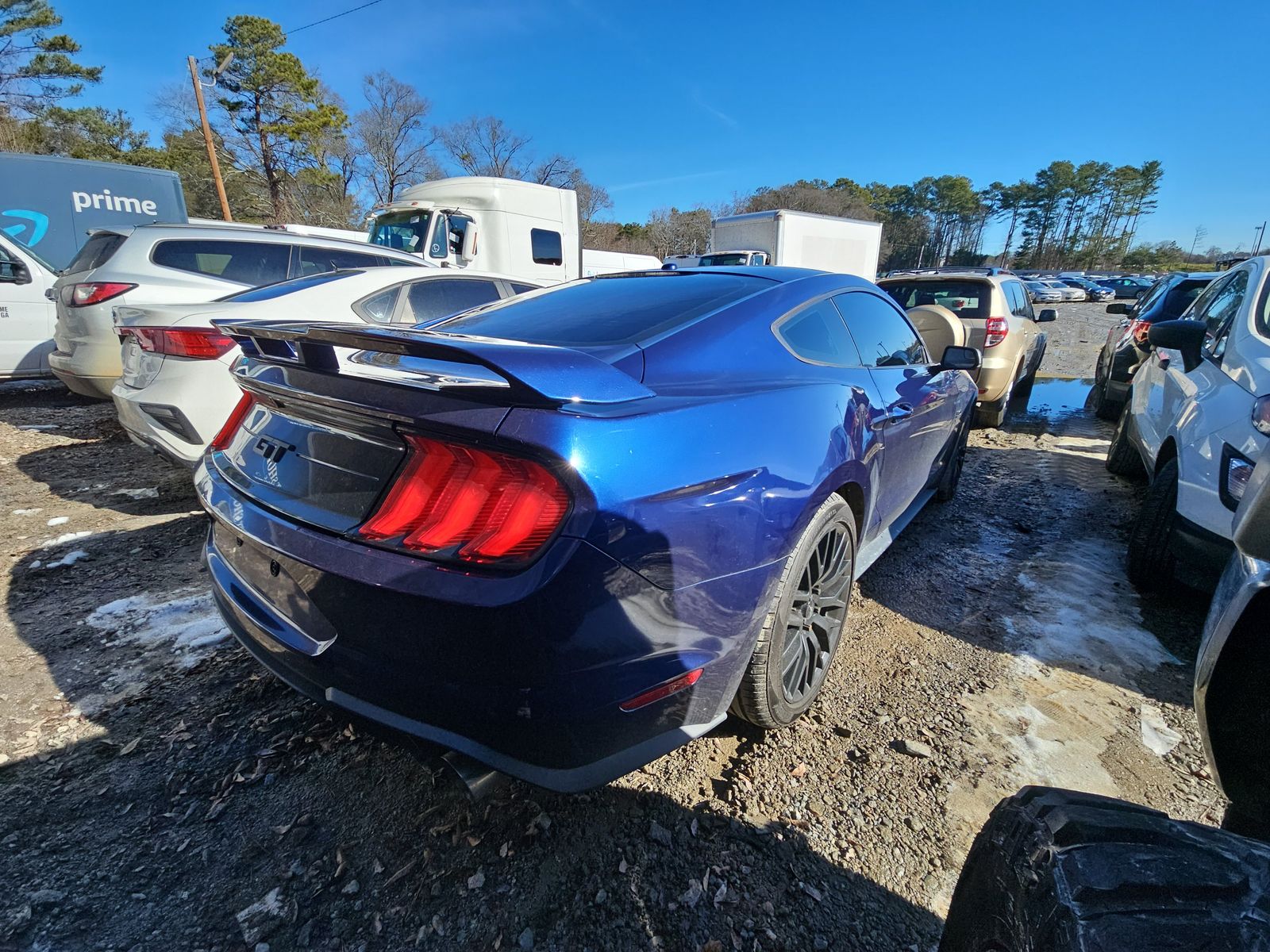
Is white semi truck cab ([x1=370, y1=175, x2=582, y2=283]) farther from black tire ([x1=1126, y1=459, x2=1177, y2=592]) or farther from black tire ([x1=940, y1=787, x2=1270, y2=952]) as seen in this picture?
black tire ([x1=940, y1=787, x2=1270, y2=952])

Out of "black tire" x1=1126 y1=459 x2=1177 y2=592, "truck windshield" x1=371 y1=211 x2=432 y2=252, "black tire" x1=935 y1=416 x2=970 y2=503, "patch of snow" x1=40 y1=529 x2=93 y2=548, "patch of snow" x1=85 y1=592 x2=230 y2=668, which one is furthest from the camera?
"truck windshield" x1=371 y1=211 x2=432 y2=252

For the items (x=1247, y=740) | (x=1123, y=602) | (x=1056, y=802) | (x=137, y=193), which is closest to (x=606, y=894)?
(x=1056, y=802)

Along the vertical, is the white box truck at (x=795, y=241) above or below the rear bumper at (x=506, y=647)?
above

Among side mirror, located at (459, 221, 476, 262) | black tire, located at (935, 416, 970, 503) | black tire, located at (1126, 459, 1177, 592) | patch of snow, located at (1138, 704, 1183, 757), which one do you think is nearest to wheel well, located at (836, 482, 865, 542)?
patch of snow, located at (1138, 704, 1183, 757)

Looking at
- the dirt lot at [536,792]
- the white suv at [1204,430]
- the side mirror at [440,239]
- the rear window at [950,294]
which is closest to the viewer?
the dirt lot at [536,792]

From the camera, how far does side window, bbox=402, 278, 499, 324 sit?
465 centimetres

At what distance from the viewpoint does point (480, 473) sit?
128 centimetres

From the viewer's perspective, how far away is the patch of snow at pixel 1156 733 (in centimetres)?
212

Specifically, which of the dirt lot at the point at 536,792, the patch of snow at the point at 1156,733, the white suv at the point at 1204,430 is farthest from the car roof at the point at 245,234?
the patch of snow at the point at 1156,733

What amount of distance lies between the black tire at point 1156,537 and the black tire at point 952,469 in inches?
42.1

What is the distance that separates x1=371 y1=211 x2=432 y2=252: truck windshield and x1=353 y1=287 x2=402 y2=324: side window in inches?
231

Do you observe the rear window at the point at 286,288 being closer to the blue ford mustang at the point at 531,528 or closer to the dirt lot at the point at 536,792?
the dirt lot at the point at 536,792

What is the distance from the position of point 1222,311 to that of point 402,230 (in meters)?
10.5

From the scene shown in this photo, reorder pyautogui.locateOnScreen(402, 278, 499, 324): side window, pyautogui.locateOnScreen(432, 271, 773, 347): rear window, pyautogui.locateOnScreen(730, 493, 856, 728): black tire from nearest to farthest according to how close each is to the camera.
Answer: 1. pyautogui.locateOnScreen(730, 493, 856, 728): black tire
2. pyautogui.locateOnScreen(432, 271, 773, 347): rear window
3. pyautogui.locateOnScreen(402, 278, 499, 324): side window
